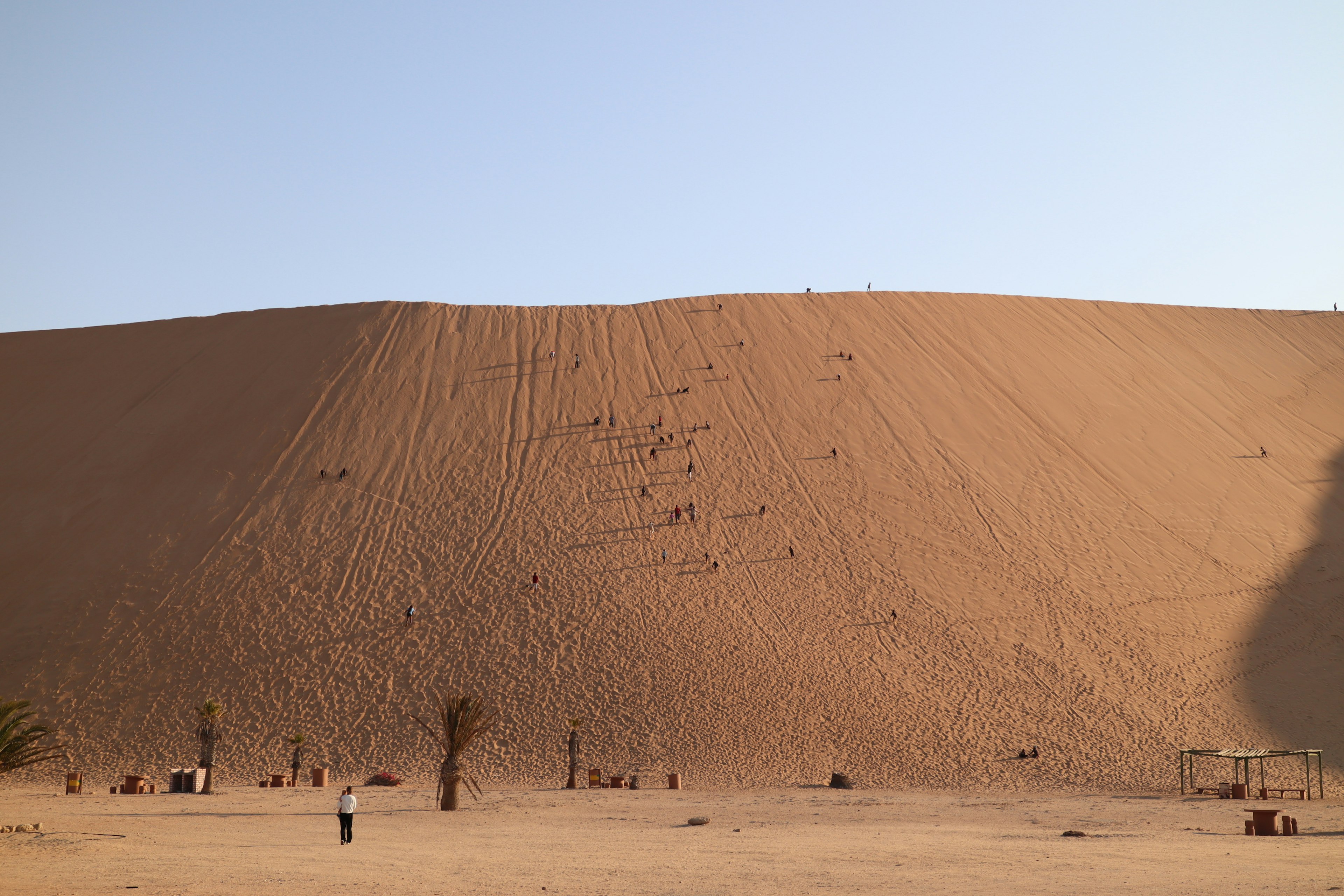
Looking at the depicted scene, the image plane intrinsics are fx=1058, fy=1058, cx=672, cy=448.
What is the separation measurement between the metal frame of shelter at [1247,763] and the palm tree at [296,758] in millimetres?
16631

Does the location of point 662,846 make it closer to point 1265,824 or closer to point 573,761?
point 573,761

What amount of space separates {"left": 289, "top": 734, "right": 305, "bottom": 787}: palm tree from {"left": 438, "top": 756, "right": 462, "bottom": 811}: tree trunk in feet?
12.1

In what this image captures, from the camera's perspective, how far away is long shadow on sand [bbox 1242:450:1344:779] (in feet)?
79.7

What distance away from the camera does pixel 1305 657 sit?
27.3 meters

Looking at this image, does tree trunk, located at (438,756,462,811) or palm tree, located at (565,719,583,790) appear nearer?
tree trunk, located at (438,756,462,811)

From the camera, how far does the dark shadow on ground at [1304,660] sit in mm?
23953

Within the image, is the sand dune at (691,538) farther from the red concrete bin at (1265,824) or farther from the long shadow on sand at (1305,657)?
the red concrete bin at (1265,824)

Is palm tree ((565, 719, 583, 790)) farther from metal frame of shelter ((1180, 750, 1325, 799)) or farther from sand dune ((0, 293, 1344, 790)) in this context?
metal frame of shelter ((1180, 750, 1325, 799))

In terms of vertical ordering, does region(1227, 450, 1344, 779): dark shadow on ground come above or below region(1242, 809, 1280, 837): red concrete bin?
above

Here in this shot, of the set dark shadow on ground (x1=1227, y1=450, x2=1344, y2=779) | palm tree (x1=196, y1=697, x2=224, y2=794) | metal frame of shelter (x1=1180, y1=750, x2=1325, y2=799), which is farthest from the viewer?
dark shadow on ground (x1=1227, y1=450, x2=1344, y2=779)

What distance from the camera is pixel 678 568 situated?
29.4 meters

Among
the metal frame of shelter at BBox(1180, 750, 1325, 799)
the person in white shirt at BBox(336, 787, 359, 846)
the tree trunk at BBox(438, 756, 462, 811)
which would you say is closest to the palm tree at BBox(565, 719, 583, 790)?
the tree trunk at BBox(438, 756, 462, 811)

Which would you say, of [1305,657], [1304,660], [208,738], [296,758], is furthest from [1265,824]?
[208,738]

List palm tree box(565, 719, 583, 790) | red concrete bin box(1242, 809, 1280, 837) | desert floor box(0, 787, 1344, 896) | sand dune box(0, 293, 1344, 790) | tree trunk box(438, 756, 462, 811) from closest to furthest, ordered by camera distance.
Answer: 1. desert floor box(0, 787, 1344, 896)
2. red concrete bin box(1242, 809, 1280, 837)
3. tree trunk box(438, 756, 462, 811)
4. palm tree box(565, 719, 583, 790)
5. sand dune box(0, 293, 1344, 790)
